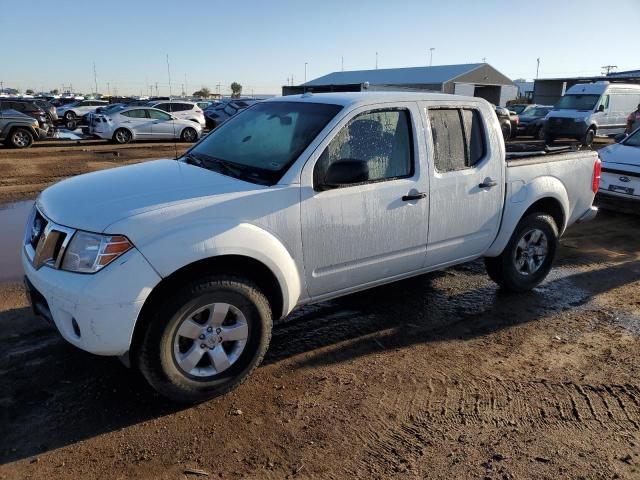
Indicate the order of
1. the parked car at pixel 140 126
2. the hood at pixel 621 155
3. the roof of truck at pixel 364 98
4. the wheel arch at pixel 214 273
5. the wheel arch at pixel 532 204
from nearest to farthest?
the wheel arch at pixel 214 273 → the roof of truck at pixel 364 98 → the wheel arch at pixel 532 204 → the hood at pixel 621 155 → the parked car at pixel 140 126

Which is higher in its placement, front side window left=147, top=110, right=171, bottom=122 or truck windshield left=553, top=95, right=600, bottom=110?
truck windshield left=553, top=95, right=600, bottom=110

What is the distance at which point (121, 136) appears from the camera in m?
20.2

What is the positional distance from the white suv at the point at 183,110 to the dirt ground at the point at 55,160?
2.97 metres

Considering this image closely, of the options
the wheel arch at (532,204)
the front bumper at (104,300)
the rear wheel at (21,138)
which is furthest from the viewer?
the rear wheel at (21,138)

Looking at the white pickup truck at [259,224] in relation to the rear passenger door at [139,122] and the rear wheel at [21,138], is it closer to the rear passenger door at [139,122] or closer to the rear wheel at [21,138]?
the rear wheel at [21,138]

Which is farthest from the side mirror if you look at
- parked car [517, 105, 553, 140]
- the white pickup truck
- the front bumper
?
parked car [517, 105, 553, 140]

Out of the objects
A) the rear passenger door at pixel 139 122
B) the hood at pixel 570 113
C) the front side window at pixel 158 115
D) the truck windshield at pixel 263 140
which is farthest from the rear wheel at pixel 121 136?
the truck windshield at pixel 263 140

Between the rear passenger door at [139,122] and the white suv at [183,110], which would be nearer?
the rear passenger door at [139,122]

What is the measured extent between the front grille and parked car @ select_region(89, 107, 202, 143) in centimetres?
1797

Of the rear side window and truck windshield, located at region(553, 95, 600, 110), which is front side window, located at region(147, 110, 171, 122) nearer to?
truck windshield, located at region(553, 95, 600, 110)

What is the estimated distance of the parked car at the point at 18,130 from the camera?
17.1 meters

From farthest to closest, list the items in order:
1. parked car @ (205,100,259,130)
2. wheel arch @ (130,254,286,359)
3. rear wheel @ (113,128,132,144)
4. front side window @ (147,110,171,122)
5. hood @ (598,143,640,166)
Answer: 1. parked car @ (205,100,259,130)
2. front side window @ (147,110,171,122)
3. rear wheel @ (113,128,132,144)
4. hood @ (598,143,640,166)
5. wheel arch @ (130,254,286,359)

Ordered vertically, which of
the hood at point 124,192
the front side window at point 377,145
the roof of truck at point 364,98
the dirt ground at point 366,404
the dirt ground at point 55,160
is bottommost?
the dirt ground at point 366,404

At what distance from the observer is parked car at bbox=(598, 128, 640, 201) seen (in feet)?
27.1
